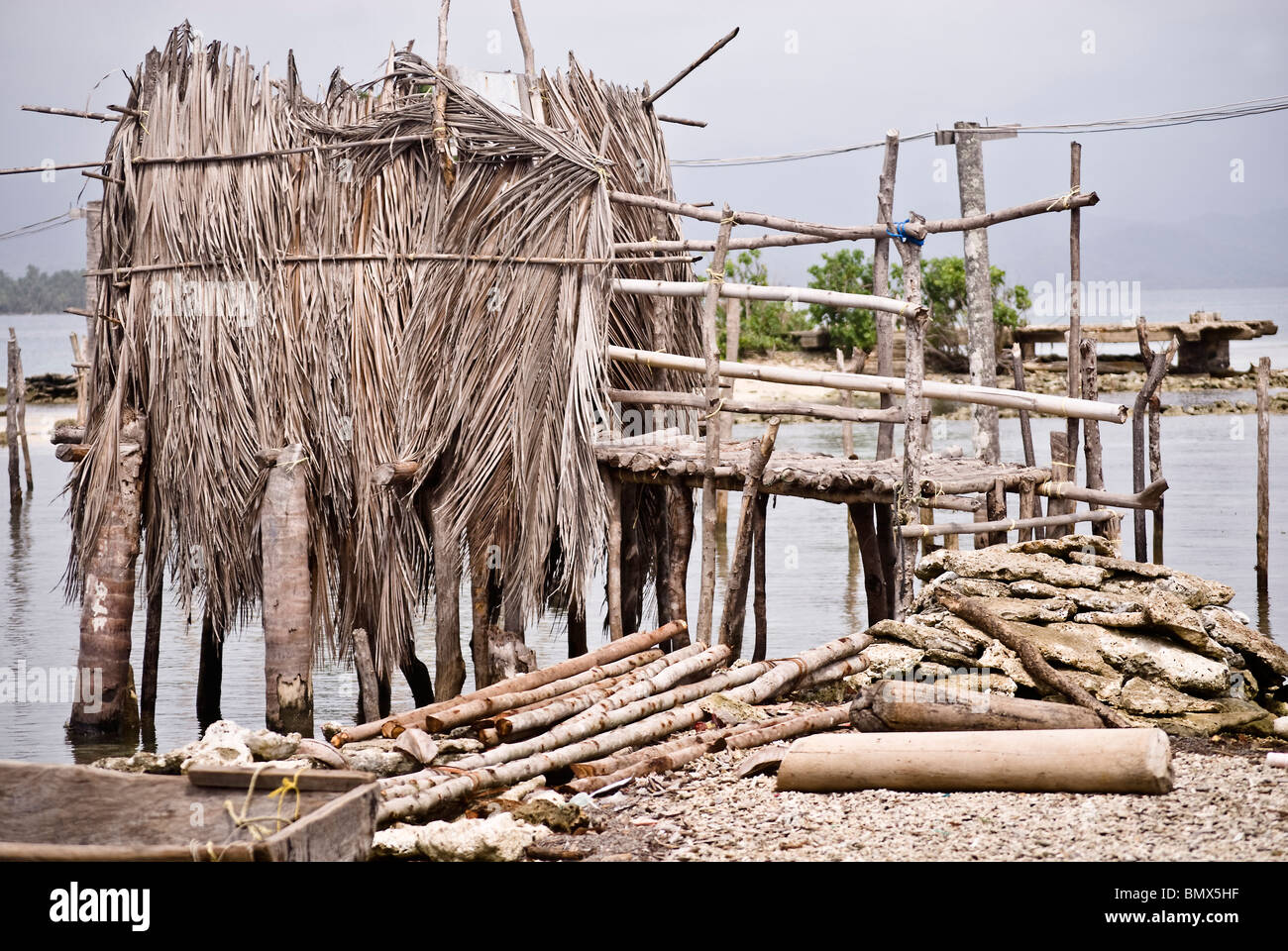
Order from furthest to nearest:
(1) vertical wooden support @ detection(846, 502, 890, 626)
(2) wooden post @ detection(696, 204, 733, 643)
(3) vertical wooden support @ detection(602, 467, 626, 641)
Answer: (1) vertical wooden support @ detection(846, 502, 890, 626), (3) vertical wooden support @ detection(602, 467, 626, 641), (2) wooden post @ detection(696, 204, 733, 643)

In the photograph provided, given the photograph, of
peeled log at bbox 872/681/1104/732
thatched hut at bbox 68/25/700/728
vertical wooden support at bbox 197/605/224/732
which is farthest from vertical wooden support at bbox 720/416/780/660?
vertical wooden support at bbox 197/605/224/732

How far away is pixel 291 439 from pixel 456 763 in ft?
10.3

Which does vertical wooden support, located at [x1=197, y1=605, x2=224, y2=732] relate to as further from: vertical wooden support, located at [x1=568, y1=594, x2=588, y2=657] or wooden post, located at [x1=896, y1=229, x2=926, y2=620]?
wooden post, located at [x1=896, y1=229, x2=926, y2=620]

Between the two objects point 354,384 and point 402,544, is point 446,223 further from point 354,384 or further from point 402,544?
point 402,544

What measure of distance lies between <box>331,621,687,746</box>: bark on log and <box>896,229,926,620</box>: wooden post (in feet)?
4.94

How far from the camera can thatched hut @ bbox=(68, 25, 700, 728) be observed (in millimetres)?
8422

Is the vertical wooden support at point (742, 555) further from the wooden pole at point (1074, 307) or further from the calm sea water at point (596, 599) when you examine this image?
the wooden pole at point (1074, 307)

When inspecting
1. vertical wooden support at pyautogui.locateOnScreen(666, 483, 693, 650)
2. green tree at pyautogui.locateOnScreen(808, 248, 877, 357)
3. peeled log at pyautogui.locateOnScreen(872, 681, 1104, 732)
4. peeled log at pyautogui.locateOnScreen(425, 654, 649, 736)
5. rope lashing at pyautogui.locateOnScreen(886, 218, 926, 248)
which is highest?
green tree at pyautogui.locateOnScreen(808, 248, 877, 357)

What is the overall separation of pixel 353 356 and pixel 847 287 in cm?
2814

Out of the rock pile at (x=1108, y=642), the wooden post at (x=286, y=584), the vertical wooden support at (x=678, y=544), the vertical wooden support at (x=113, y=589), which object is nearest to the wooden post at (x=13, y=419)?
the vertical wooden support at (x=113, y=589)

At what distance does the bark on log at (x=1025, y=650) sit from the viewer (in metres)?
6.01

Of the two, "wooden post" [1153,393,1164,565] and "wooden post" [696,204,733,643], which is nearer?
"wooden post" [696,204,733,643]

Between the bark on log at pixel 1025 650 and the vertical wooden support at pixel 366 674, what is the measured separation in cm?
382

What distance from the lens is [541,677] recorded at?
726 centimetres
